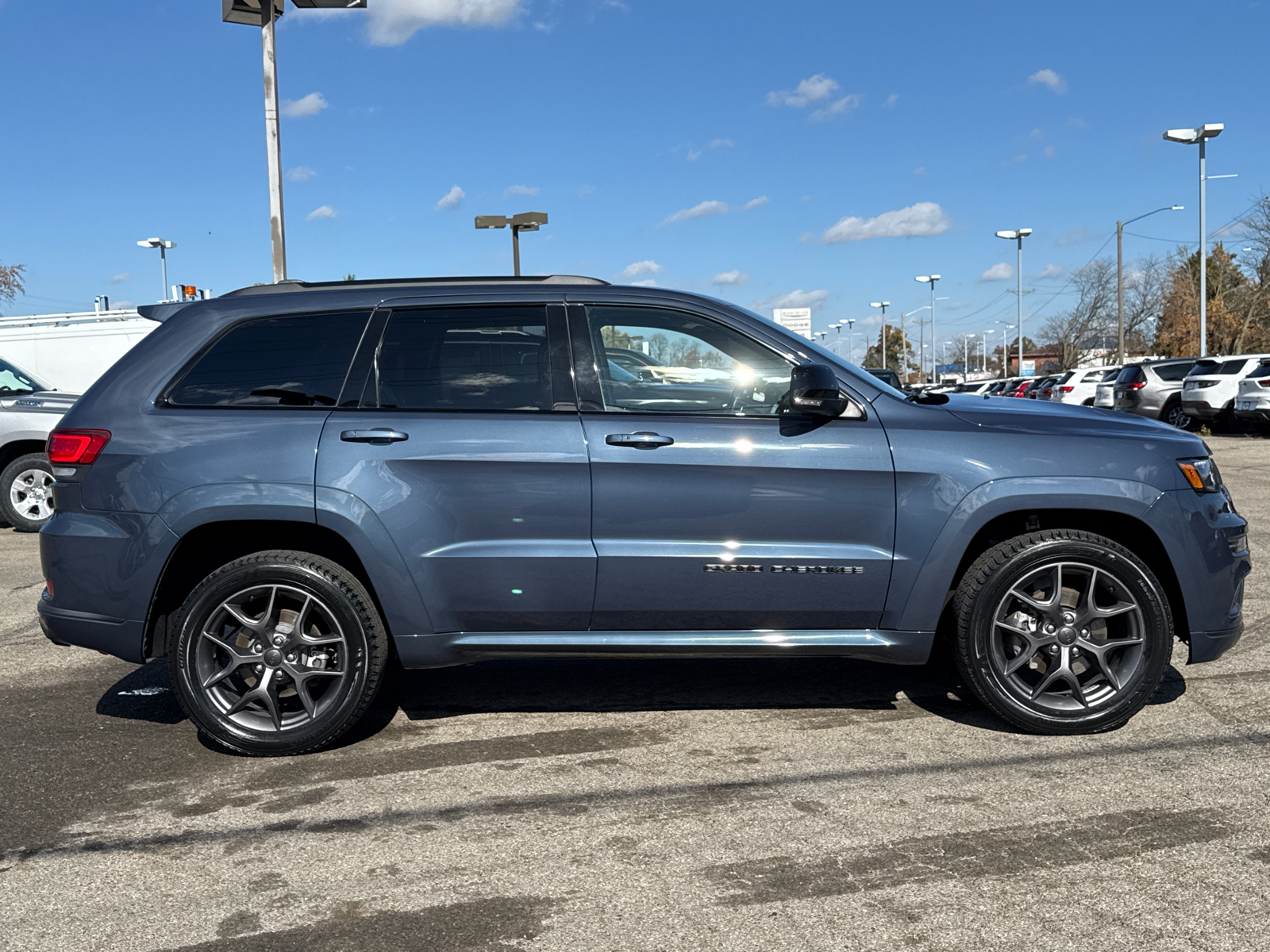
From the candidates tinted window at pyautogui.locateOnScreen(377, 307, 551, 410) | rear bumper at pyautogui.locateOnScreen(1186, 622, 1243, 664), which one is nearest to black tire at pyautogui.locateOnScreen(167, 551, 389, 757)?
tinted window at pyautogui.locateOnScreen(377, 307, 551, 410)

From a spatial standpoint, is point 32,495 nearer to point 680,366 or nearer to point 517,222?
point 680,366

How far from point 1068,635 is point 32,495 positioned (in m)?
9.94

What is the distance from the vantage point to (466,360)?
13.9 feet

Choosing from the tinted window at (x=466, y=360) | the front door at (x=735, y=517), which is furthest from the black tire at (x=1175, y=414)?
the tinted window at (x=466, y=360)

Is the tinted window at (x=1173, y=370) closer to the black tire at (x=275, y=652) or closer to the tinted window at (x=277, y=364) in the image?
the tinted window at (x=277, y=364)

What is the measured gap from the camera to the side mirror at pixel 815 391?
396cm

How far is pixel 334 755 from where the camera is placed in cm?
423

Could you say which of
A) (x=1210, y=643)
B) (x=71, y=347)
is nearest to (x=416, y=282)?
(x=1210, y=643)

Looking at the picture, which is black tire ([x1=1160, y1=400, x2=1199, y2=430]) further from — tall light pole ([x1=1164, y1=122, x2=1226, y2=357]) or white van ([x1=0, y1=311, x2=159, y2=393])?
white van ([x1=0, y1=311, x2=159, y2=393])

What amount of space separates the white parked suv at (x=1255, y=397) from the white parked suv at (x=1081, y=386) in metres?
7.02

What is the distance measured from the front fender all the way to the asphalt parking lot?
586mm

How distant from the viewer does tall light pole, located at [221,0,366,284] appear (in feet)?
43.8

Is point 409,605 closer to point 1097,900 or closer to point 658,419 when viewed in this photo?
point 658,419

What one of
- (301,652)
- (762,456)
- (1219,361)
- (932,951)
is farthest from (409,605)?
(1219,361)
